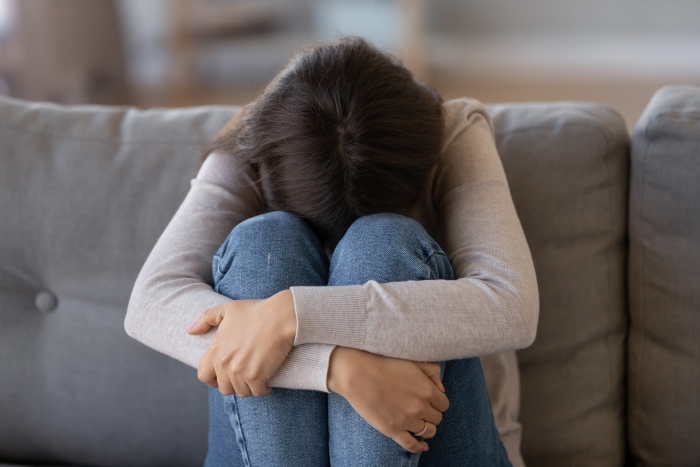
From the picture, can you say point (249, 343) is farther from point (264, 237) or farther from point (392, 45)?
point (392, 45)

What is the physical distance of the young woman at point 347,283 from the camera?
739mm

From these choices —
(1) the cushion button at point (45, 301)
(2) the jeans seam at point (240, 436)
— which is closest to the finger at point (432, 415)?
(2) the jeans seam at point (240, 436)

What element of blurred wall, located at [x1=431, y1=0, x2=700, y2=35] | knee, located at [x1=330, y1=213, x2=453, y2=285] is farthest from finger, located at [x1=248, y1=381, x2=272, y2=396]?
blurred wall, located at [x1=431, y1=0, x2=700, y2=35]

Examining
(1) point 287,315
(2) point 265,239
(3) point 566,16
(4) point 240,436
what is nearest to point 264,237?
(2) point 265,239

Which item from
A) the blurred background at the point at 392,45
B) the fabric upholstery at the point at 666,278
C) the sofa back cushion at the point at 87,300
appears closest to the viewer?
the fabric upholstery at the point at 666,278

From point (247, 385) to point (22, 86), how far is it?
2.87 meters

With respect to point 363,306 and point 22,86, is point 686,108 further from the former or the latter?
point 22,86

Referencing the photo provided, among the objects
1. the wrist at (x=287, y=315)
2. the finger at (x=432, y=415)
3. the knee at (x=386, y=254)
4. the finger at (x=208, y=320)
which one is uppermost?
the knee at (x=386, y=254)

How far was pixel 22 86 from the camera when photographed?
10.1 feet

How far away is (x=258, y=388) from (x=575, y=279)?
0.53 metres

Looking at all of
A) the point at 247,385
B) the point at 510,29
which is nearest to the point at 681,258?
the point at 247,385

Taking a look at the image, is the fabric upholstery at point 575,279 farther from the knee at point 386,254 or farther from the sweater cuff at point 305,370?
the sweater cuff at point 305,370

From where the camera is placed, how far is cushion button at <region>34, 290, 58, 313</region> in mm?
1061

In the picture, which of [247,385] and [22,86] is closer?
[247,385]
